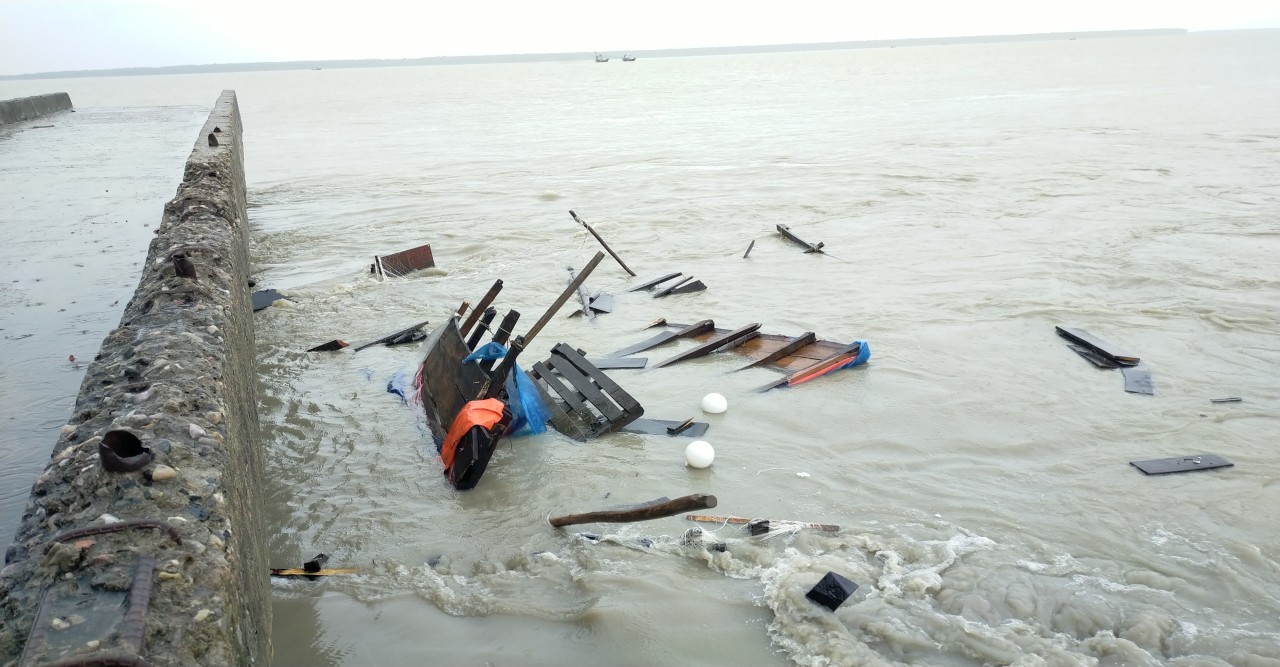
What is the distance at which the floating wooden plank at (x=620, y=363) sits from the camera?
27.0 ft

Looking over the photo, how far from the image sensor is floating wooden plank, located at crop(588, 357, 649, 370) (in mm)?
8227

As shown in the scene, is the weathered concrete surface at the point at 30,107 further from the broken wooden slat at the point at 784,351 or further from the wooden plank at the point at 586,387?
the broken wooden slat at the point at 784,351

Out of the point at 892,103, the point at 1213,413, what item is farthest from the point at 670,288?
the point at 892,103

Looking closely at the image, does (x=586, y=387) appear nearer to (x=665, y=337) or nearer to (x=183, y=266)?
(x=665, y=337)

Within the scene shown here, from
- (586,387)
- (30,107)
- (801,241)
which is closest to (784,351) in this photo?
(586,387)

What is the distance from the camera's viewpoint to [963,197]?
16.1 metres

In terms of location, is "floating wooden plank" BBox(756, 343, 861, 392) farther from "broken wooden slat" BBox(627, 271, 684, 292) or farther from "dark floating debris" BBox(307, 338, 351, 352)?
"dark floating debris" BBox(307, 338, 351, 352)

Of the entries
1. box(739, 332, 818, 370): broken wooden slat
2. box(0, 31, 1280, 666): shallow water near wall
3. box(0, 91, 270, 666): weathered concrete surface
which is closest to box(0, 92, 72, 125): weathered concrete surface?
box(0, 31, 1280, 666): shallow water near wall

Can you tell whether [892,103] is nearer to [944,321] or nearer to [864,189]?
[864,189]

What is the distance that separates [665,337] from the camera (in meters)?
8.88

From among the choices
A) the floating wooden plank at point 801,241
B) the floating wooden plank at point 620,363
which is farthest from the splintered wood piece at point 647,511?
the floating wooden plank at point 801,241

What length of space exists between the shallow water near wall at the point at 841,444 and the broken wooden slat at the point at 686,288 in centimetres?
21

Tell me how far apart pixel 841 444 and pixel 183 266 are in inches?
183

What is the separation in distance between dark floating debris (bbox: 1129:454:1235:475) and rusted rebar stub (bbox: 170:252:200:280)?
6390mm
